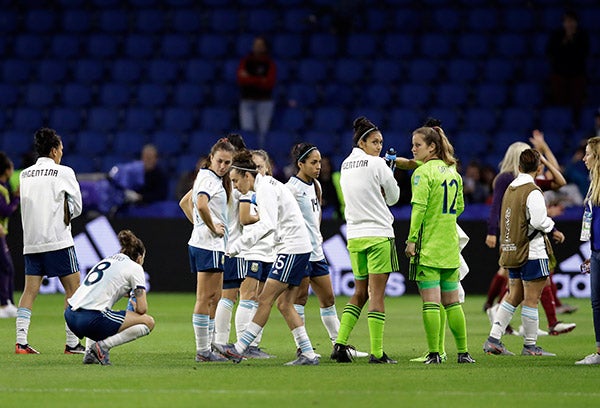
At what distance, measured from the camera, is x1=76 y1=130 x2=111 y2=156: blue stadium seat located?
928 inches

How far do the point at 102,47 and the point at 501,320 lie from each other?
15404 millimetres

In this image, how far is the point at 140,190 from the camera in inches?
821

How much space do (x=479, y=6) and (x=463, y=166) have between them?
412 centimetres

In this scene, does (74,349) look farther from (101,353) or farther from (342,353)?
(342,353)

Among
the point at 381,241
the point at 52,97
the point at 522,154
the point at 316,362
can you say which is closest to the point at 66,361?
the point at 316,362

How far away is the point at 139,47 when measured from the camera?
25.1 m

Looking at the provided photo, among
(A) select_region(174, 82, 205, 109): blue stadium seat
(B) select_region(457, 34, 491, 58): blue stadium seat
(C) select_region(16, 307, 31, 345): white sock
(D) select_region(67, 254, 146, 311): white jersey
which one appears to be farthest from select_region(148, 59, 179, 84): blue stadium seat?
(D) select_region(67, 254, 146, 311): white jersey

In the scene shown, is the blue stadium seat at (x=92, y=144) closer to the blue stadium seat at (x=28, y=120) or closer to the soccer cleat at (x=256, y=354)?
the blue stadium seat at (x=28, y=120)

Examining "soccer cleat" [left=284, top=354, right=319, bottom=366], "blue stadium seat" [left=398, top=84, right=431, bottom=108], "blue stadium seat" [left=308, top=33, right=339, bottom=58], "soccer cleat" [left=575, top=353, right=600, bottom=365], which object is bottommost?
"soccer cleat" [left=284, top=354, right=319, bottom=366]

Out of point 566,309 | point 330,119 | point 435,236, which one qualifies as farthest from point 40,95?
point 435,236

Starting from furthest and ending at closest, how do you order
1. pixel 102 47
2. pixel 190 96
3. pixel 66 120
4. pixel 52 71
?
pixel 102 47 → pixel 52 71 → pixel 190 96 → pixel 66 120

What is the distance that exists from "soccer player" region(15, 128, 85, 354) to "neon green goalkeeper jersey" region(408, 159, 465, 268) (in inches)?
142

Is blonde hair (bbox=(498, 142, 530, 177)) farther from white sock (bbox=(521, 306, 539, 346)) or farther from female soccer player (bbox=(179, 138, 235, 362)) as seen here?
female soccer player (bbox=(179, 138, 235, 362))

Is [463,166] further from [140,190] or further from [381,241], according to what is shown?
[381,241]
